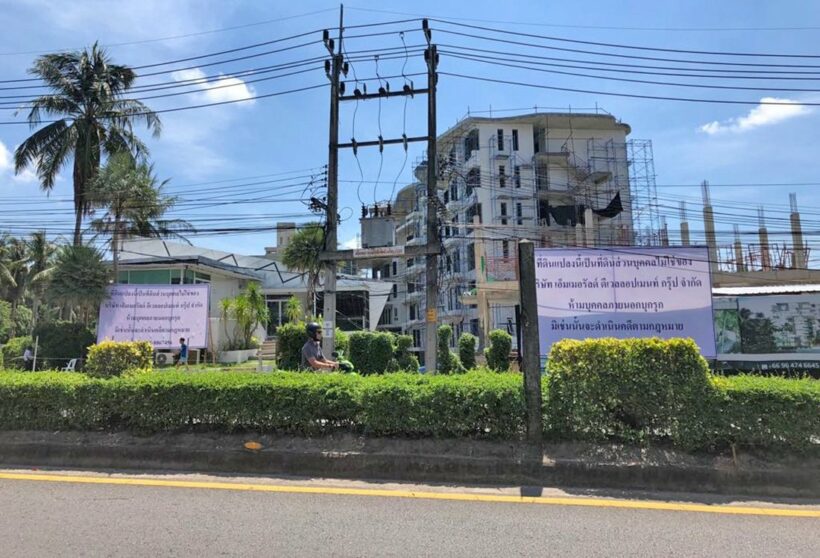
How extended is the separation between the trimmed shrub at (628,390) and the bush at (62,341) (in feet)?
67.4

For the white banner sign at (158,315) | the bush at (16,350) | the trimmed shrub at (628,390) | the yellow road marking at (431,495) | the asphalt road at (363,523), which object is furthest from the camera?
the bush at (16,350)

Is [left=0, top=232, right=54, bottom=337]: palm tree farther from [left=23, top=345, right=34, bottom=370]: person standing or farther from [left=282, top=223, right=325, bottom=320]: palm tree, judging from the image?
[left=23, top=345, right=34, bottom=370]: person standing

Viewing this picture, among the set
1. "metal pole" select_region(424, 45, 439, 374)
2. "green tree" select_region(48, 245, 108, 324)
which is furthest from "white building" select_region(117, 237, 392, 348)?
"metal pole" select_region(424, 45, 439, 374)

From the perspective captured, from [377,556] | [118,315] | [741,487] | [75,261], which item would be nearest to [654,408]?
[741,487]

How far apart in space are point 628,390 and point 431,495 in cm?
238

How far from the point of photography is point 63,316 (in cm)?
2655

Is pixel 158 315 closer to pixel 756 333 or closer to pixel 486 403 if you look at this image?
pixel 486 403

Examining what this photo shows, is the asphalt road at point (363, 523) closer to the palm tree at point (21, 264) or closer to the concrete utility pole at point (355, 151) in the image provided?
the concrete utility pole at point (355, 151)

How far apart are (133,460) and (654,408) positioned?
18.5 ft

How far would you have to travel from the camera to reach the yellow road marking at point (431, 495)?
188 inches

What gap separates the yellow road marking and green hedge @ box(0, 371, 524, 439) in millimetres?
843

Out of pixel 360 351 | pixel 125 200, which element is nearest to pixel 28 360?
pixel 125 200

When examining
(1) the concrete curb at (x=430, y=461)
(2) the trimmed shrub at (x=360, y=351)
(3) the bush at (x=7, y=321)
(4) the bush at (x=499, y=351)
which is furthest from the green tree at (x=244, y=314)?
(3) the bush at (x=7, y=321)

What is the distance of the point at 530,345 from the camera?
6145 millimetres
